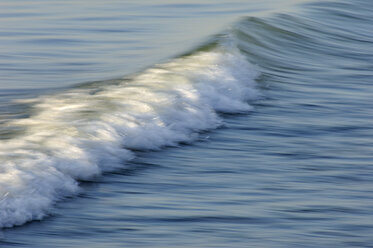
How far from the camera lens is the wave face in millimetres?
6016

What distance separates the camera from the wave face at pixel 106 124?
237 inches

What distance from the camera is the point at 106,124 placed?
7816 mm

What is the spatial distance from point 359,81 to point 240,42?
3.08 metres

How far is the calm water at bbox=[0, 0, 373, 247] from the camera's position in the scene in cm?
557

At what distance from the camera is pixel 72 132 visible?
7441mm

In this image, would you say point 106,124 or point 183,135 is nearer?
point 106,124

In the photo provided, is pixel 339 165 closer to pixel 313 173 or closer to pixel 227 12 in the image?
pixel 313 173

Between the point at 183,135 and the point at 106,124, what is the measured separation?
2.14 ft

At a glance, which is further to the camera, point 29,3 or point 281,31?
point 29,3

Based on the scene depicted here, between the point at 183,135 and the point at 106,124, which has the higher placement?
the point at 106,124

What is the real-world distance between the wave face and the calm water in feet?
0.05

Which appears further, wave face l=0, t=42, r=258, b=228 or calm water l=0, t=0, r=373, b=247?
wave face l=0, t=42, r=258, b=228

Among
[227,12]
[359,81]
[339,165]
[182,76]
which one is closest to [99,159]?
[339,165]

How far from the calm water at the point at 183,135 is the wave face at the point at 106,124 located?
15 mm
